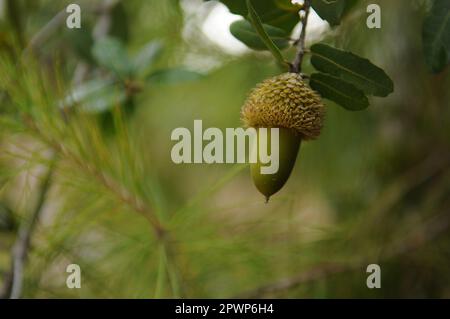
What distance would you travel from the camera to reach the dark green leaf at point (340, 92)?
1.33ft

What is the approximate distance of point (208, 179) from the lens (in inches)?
52.4

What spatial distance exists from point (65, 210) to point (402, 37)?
0.66m

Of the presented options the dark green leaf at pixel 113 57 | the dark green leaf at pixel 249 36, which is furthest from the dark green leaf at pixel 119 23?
the dark green leaf at pixel 249 36

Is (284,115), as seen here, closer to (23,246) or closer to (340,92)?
(340,92)

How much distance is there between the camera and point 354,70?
41 cm

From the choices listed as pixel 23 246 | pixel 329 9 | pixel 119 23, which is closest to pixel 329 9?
pixel 329 9

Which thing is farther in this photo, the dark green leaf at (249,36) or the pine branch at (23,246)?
the pine branch at (23,246)

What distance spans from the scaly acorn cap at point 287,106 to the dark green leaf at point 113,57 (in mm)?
367

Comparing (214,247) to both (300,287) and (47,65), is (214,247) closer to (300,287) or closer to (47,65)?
(300,287)

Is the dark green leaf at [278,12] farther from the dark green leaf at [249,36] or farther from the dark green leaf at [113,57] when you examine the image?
the dark green leaf at [113,57]

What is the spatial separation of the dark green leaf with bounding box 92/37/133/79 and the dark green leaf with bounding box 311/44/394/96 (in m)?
0.38

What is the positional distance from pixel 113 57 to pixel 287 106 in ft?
1.33

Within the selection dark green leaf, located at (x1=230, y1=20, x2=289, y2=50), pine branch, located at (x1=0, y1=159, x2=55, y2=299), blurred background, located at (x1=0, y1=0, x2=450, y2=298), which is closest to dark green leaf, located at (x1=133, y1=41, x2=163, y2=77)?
blurred background, located at (x1=0, y1=0, x2=450, y2=298)

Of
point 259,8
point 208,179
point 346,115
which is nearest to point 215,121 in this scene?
point 208,179
